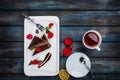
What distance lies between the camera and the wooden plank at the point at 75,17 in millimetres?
1823

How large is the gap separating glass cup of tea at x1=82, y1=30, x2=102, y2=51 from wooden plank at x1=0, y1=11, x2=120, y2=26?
61 millimetres

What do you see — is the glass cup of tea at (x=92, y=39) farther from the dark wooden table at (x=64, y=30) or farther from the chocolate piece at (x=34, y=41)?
the chocolate piece at (x=34, y=41)

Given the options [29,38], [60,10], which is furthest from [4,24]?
[60,10]

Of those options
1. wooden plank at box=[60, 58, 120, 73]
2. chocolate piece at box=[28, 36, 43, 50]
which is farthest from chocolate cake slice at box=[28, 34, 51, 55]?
wooden plank at box=[60, 58, 120, 73]

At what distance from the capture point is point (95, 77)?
1.82 metres

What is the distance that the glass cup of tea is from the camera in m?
1.78

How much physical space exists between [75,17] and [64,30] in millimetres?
77

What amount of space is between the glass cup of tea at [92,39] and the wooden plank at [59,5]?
0.12m

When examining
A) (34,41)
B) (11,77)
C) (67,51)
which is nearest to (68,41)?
(67,51)

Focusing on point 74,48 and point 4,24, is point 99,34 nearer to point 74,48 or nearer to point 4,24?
point 74,48

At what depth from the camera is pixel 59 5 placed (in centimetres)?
183

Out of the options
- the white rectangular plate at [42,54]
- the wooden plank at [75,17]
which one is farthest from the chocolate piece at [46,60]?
the wooden plank at [75,17]

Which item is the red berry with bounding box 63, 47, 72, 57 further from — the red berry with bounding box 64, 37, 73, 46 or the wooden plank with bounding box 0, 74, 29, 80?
the wooden plank with bounding box 0, 74, 29, 80

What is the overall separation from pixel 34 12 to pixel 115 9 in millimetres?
366
